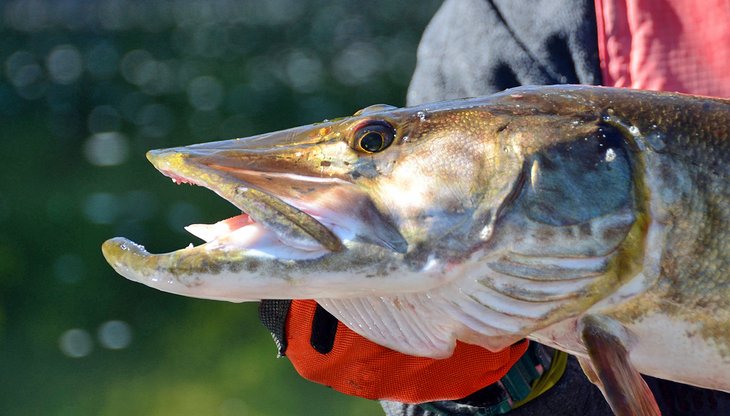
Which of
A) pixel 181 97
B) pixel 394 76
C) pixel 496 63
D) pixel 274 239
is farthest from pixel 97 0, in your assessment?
pixel 274 239

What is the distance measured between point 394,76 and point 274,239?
6.59m

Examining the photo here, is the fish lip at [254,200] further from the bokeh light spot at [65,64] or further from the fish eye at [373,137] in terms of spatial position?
the bokeh light spot at [65,64]

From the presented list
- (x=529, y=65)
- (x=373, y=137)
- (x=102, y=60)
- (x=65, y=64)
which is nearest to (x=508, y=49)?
(x=529, y=65)

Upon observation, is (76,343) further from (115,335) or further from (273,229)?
(273,229)

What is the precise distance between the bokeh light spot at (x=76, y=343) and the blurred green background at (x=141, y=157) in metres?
0.01

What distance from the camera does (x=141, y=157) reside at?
261 inches

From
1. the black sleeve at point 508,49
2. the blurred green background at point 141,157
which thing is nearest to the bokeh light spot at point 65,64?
the blurred green background at point 141,157

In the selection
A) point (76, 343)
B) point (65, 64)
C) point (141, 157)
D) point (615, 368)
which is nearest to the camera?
point (615, 368)

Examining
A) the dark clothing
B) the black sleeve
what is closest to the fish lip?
the dark clothing

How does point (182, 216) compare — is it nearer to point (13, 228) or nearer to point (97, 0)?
point (13, 228)

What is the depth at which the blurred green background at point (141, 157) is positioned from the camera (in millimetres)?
4633

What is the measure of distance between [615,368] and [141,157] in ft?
19.0

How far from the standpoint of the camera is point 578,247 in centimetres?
115

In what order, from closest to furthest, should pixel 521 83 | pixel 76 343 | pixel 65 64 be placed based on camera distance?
pixel 521 83 < pixel 76 343 < pixel 65 64
